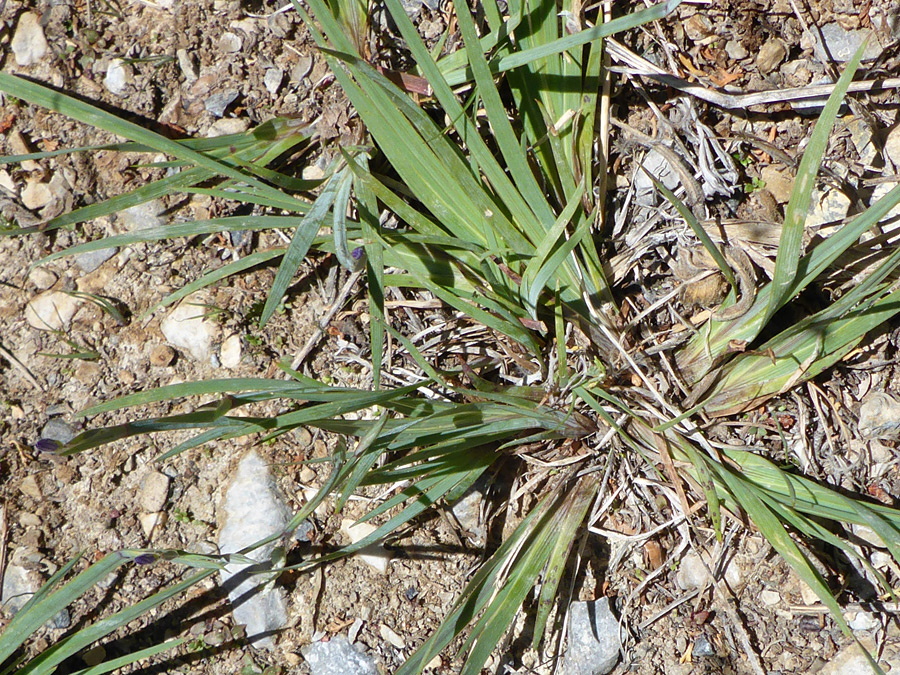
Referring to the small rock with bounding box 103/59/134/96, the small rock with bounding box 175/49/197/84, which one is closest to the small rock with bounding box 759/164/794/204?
the small rock with bounding box 175/49/197/84

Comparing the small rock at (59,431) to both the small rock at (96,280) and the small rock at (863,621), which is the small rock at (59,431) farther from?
the small rock at (863,621)

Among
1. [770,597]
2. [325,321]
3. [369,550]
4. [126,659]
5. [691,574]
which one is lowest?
[770,597]

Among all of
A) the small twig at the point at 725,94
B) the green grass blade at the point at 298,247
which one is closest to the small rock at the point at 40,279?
the green grass blade at the point at 298,247

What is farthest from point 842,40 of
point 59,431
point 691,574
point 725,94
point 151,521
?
point 59,431

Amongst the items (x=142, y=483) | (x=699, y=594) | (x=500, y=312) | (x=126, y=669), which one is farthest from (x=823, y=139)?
(x=126, y=669)

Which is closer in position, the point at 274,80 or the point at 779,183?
the point at 779,183

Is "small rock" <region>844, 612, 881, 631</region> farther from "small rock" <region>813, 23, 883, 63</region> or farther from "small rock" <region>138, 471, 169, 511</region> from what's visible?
"small rock" <region>138, 471, 169, 511</region>

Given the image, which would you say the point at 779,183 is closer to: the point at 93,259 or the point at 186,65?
the point at 186,65
